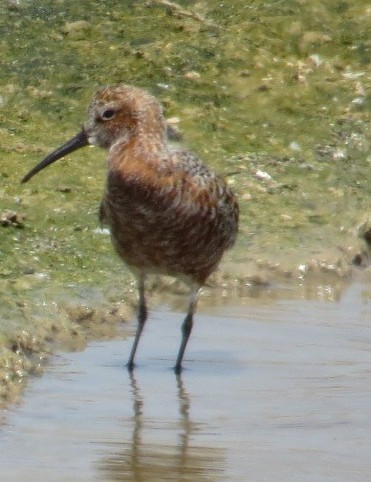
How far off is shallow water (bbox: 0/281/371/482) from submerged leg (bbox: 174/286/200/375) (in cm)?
9

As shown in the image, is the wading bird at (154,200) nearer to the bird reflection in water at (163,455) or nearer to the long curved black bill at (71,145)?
the long curved black bill at (71,145)

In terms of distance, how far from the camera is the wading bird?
8.09 metres

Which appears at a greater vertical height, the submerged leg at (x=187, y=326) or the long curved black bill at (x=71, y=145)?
the long curved black bill at (x=71, y=145)

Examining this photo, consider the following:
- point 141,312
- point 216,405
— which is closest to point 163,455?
point 216,405

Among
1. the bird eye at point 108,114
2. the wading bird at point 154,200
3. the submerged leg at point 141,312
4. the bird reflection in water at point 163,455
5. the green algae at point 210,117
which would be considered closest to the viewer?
the bird reflection in water at point 163,455

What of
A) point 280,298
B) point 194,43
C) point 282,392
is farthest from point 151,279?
point 194,43

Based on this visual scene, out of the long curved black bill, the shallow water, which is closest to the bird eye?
the long curved black bill

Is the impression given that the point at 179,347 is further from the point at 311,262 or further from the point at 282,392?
the point at 311,262

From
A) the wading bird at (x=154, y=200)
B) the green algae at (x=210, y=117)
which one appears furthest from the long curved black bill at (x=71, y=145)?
the green algae at (x=210, y=117)

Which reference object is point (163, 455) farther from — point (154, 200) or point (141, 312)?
point (141, 312)

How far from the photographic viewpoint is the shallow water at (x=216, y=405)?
247 inches

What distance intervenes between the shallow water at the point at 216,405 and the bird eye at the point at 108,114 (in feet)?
4.36

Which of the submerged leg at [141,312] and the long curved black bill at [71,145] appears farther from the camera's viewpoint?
the long curved black bill at [71,145]

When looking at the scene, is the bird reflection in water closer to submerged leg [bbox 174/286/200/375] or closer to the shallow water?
the shallow water
